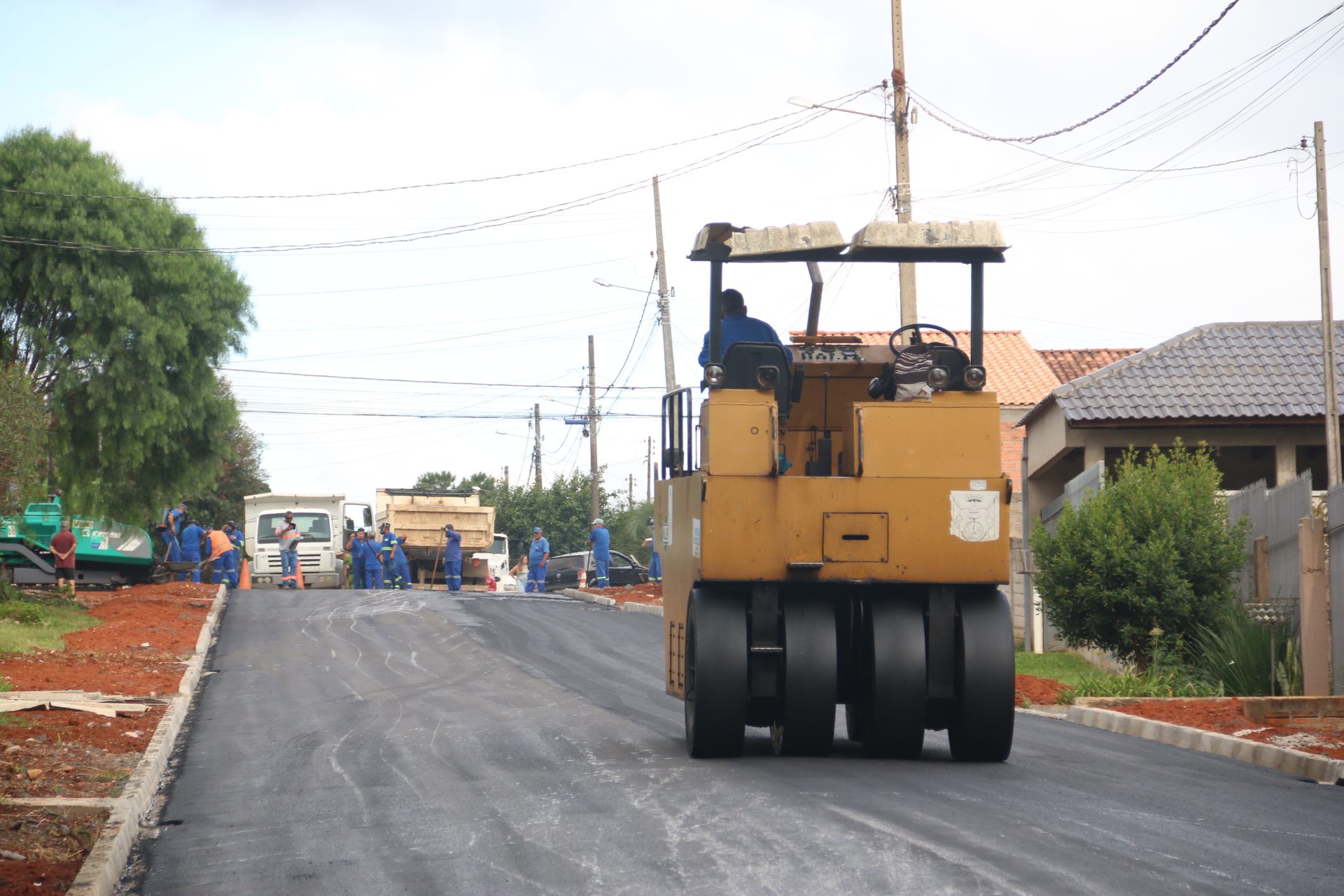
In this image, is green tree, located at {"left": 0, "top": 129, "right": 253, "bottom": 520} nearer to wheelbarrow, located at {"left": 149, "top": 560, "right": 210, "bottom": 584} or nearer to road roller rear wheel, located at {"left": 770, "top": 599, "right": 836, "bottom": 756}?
wheelbarrow, located at {"left": 149, "top": 560, "right": 210, "bottom": 584}

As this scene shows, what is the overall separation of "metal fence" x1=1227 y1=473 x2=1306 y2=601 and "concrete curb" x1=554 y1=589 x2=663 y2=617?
1069 cm

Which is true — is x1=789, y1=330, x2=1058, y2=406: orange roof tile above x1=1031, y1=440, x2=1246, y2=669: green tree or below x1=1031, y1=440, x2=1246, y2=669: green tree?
above

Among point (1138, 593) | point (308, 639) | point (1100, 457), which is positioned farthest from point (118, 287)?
point (1138, 593)

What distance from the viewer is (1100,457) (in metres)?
25.6

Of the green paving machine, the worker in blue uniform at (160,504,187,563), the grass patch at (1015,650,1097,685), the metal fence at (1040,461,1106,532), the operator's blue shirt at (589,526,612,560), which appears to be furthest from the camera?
the operator's blue shirt at (589,526,612,560)

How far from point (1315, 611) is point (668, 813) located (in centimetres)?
908

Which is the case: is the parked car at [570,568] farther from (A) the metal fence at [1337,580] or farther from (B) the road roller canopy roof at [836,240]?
(B) the road roller canopy roof at [836,240]

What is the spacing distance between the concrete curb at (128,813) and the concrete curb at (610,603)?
13.8 m

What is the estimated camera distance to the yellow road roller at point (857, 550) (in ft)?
30.6

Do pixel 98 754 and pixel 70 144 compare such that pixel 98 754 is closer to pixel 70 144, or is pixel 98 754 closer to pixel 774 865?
pixel 774 865

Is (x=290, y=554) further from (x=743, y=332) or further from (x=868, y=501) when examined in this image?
(x=868, y=501)

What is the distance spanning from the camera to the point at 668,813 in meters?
7.69

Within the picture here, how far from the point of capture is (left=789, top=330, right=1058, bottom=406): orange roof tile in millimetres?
37688

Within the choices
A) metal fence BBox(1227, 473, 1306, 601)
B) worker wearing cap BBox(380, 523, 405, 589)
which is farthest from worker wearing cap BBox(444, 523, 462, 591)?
metal fence BBox(1227, 473, 1306, 601)
